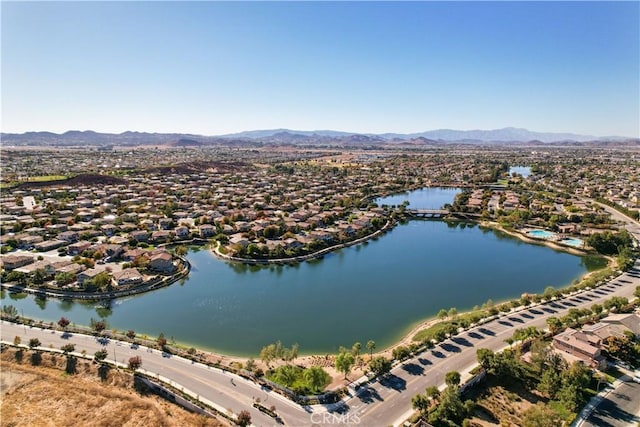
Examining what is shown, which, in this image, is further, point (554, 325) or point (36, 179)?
point (36, 179)

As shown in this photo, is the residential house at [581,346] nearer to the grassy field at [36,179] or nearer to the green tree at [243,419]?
the green tree at [243,419]

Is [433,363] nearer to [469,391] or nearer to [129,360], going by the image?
[469,391]

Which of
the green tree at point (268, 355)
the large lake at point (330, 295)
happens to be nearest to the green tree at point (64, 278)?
the large lake at point (330, 295)

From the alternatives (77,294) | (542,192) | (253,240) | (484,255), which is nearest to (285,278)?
(253,240)

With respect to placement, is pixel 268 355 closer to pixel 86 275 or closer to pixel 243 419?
pixel 243 419

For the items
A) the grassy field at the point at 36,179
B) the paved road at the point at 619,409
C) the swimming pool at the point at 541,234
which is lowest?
the paved road at the point at 619,409

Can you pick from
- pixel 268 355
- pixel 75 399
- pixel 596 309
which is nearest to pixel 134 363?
pixel 75 399
